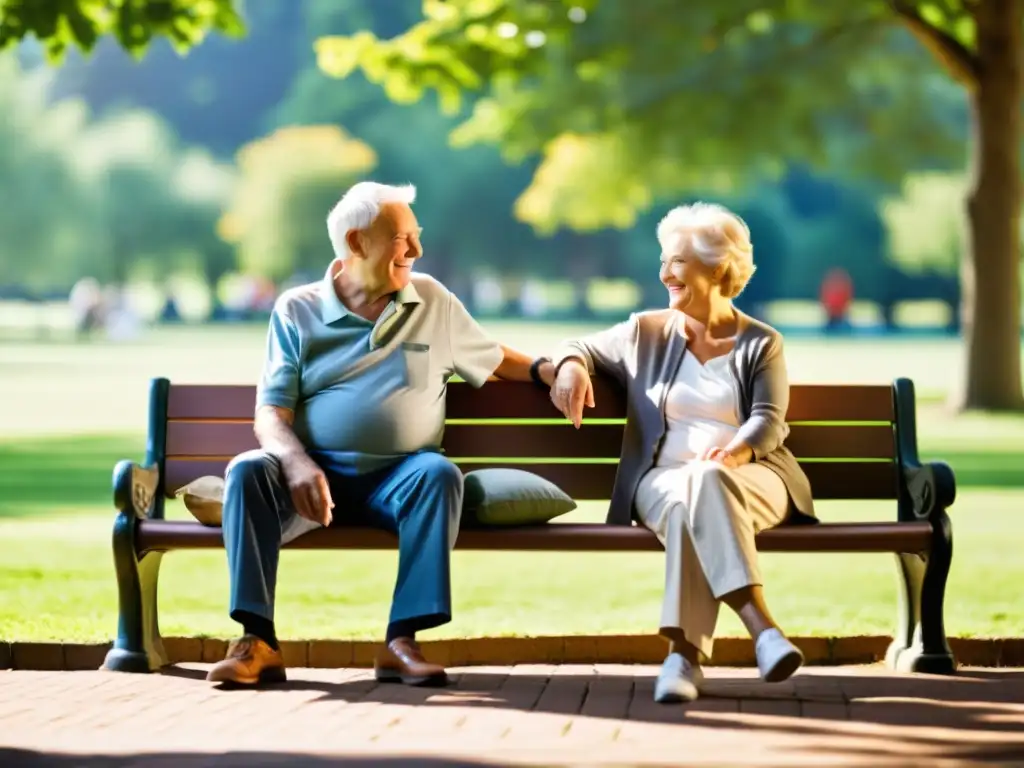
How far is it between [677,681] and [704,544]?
40 cm

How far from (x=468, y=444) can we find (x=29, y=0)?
765 centimetres

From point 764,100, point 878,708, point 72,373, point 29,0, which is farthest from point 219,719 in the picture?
point 72,373

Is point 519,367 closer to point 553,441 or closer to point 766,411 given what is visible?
point 553,441

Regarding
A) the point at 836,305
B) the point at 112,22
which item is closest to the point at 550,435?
the point at 112,22

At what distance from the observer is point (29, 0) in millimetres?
12969

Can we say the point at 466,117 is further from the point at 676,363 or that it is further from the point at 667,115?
the point at 676,363

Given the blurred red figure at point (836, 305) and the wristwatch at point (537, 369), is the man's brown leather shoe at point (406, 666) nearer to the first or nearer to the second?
the wristwatch at point (537, 369)

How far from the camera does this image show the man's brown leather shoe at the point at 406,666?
18.6 feet

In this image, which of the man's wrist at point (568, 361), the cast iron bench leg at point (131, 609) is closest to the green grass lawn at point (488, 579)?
the cast iron bench leg at point (131, 609)

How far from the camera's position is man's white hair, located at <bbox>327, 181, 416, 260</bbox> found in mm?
6000

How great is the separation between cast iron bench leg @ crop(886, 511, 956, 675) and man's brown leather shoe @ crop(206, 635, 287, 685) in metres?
1.92

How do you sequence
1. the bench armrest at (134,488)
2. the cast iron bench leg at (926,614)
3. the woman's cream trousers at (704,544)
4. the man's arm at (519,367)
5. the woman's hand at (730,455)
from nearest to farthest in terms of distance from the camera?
the woman's cream trousers at (704,544) → the woman's hand at (730,455) → the cast iron bench leg at (926,614) → the bench armrest at (134,488) → the man's arm at (519,367)

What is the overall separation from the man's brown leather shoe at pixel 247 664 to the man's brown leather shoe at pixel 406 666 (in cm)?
30

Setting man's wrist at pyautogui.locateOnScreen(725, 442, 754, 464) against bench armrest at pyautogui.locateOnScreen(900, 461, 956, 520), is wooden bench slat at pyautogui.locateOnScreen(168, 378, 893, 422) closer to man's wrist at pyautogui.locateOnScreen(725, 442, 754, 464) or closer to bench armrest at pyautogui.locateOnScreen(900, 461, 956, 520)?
bench armrest at pyautogui.locateOnScreen(900, 461, 956, 520)
